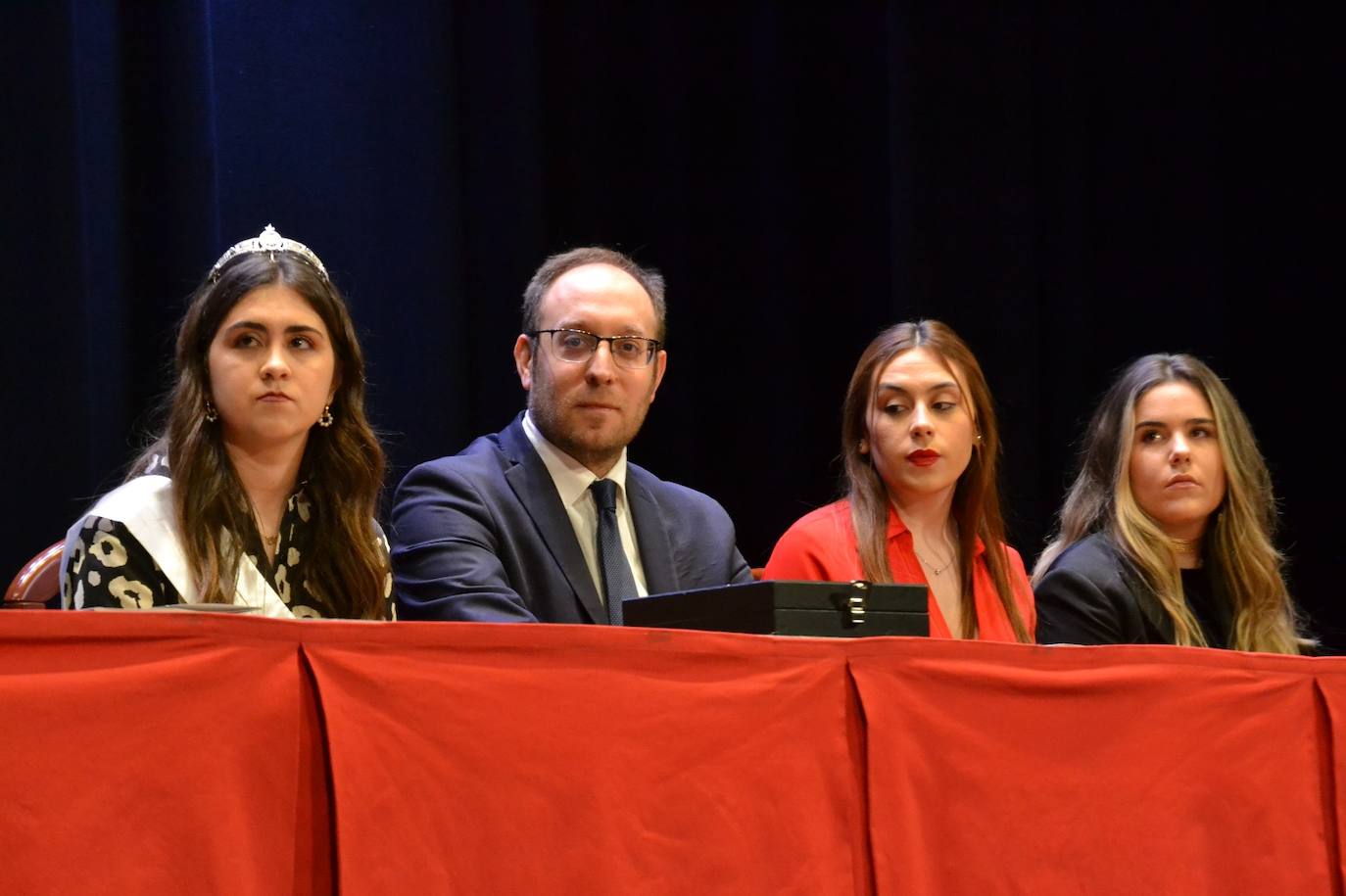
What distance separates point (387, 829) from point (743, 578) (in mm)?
1269

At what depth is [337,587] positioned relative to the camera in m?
2.24

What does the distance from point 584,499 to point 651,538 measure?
0.13 metres

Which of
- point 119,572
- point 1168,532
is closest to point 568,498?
point 119,572

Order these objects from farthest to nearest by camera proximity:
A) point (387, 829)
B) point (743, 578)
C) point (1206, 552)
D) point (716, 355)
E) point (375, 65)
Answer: point (716, 355), point (375, 65), point (1206, 552), point (743, 578), point (387, 829)

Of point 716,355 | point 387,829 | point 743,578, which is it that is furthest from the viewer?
point 716,355

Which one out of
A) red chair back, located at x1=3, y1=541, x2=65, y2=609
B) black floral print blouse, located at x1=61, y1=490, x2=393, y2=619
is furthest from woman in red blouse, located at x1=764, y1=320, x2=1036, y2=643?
red chair back, located at x1=3, y1=541, x2=65, y2=609

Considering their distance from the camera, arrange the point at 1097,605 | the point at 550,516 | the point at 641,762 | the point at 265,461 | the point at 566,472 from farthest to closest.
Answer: the point at 1097,605 → the point at 566,472 → the point at 550,516 → the point at 265,461 → the point at 641,762

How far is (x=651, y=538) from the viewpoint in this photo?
2641mm

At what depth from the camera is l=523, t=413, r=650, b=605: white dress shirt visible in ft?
8.52

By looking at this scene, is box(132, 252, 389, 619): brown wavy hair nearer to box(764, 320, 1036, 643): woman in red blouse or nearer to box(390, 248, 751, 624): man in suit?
box(390, 248, 751, 624): man in suit

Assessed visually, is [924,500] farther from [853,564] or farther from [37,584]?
[37,584]

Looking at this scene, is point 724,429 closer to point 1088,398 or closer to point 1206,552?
point 1088,398

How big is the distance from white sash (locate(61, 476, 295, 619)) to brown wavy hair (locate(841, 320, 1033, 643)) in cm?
111

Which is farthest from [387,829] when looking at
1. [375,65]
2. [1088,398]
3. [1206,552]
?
[1088,398]
